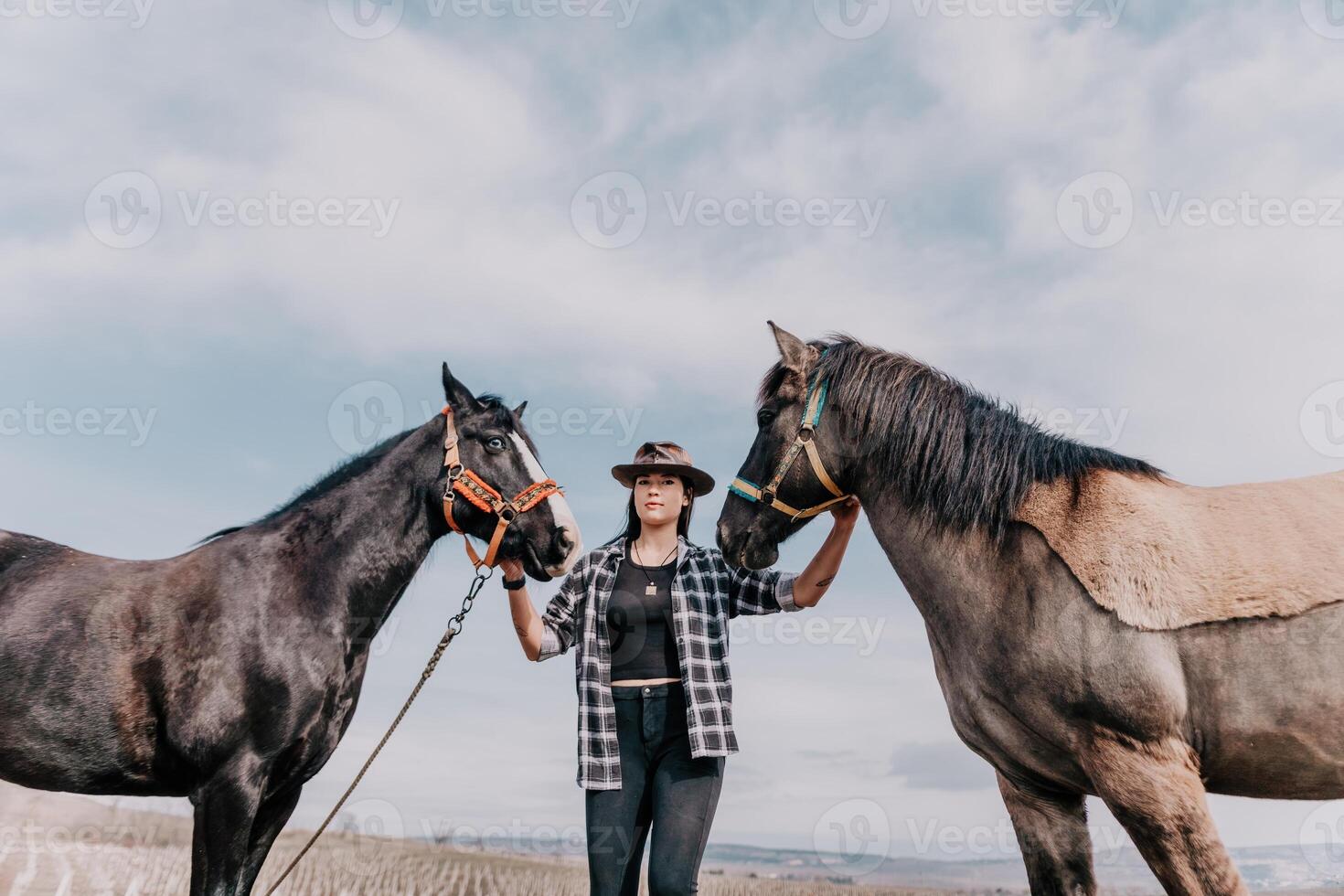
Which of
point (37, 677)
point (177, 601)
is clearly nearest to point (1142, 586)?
point (177, 601)

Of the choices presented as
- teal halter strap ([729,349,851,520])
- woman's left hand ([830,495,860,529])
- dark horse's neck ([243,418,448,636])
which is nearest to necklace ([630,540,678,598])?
teal halter strap ([729,349,851,520])

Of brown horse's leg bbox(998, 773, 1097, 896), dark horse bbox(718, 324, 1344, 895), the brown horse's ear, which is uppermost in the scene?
the brown horse's ear

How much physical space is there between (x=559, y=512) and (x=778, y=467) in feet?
4.15

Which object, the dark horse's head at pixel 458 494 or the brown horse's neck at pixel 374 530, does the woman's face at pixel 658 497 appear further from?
the brown horse's neck at pixel 374 530

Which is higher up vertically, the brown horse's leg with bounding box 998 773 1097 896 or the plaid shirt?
the plaid shirt

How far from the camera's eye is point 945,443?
4270 millimetres

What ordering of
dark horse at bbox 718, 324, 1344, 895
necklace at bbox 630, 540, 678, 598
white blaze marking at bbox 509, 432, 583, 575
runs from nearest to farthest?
dark horse at bbox 718, 324, 1344, 895 → necklace at bbox 630, 540, 678, 598 → white blaze marking at bbox 509, 432, 583, 575

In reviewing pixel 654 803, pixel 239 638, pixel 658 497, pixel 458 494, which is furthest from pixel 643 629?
pixel 239 638

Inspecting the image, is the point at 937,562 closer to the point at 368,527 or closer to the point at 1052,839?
the point at 1052,839

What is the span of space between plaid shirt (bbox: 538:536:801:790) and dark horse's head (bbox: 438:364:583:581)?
7.6 inches

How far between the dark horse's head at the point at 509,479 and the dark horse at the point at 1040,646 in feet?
3.18

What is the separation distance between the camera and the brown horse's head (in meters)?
4.43

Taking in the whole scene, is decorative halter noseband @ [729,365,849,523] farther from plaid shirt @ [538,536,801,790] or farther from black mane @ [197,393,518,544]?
black mane @ [197,393,518,544]

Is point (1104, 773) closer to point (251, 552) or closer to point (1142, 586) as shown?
point (1142, 586)
